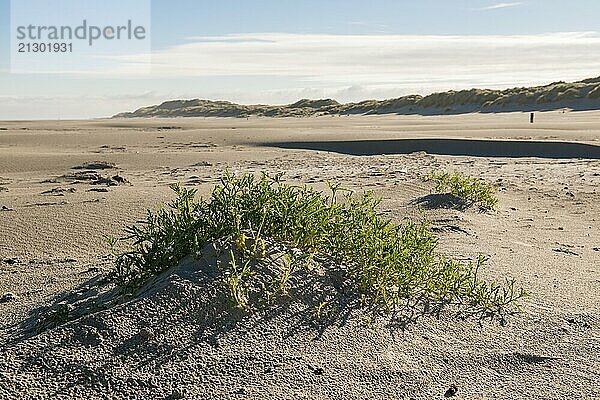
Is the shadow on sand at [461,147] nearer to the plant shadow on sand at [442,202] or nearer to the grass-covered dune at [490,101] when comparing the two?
the plant shadow on sand at [442,202]

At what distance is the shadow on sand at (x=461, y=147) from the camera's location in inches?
426

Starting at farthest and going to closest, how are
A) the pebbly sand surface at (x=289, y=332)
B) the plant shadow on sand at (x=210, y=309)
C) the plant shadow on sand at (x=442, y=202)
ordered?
1. the plant shadow on sand at (x=442, y=202)
2. the plant shadow on sand at (x=210, y=309)
3. the pebbly sand surface at (x=289, y=332)

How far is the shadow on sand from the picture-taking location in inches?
426

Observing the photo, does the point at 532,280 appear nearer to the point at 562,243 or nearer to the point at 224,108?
the point at 562,243

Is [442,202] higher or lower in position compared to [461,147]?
lower

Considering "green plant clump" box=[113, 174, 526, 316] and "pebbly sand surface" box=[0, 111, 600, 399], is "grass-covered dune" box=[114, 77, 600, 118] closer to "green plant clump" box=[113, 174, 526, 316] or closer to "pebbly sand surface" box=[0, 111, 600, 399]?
"pebbly sand surface" box=[0, 111, 600, 399]

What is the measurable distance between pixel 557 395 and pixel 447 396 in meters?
0.41

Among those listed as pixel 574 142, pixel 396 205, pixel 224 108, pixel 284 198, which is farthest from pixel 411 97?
pixel 284 198

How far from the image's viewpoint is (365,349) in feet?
9.36

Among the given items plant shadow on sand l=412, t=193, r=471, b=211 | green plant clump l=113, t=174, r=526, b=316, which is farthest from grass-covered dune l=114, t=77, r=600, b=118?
green plant clump l=113, t=174, r=526, b=316

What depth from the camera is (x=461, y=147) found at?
11.8 m

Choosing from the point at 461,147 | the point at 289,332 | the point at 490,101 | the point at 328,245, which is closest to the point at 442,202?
the point at 328,245

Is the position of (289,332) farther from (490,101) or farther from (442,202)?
(490,101)

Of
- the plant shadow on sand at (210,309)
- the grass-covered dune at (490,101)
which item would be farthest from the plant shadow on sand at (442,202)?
the grass-covered dune at (490,101)
